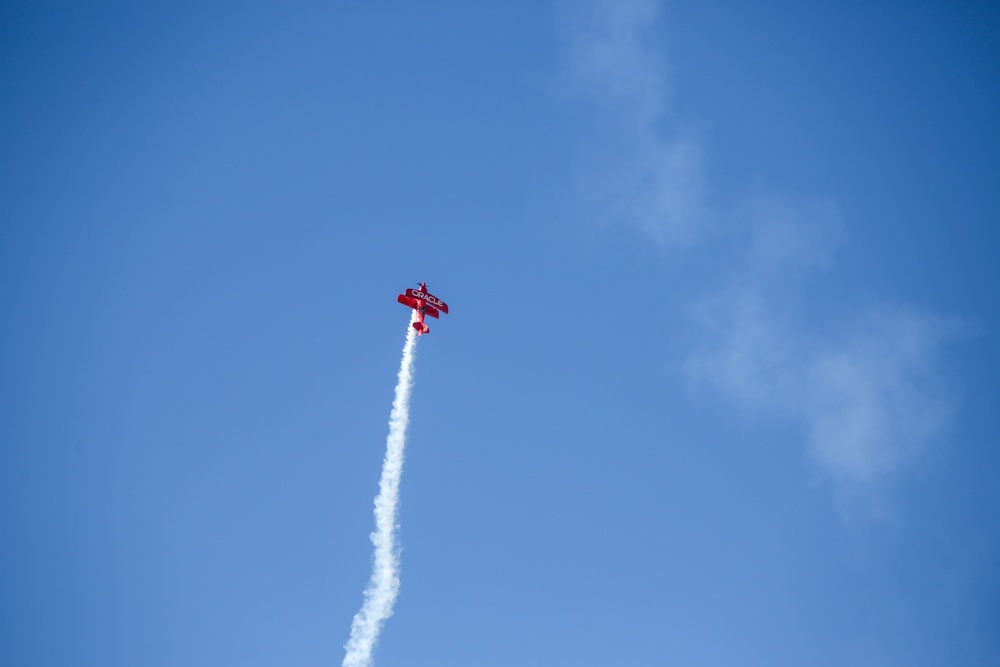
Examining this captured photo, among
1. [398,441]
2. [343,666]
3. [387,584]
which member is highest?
[398,441]

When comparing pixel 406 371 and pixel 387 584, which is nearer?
pixel 387 584

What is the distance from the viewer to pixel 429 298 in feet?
202

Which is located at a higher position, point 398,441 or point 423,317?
point 423,317

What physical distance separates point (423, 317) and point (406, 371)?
446 centimetres

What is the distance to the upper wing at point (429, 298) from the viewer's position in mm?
60531

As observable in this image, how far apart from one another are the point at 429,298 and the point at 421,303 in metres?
0.87

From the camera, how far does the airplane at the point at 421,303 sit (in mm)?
60438

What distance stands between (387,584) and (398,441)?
1060cm

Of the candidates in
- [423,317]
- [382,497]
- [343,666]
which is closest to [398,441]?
[382,497]

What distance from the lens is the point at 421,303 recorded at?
60906 mm

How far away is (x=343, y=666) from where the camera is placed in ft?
173

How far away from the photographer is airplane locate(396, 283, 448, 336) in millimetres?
60438

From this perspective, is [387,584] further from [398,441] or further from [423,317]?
[423,317]

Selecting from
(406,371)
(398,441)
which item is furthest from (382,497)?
(406,371)
